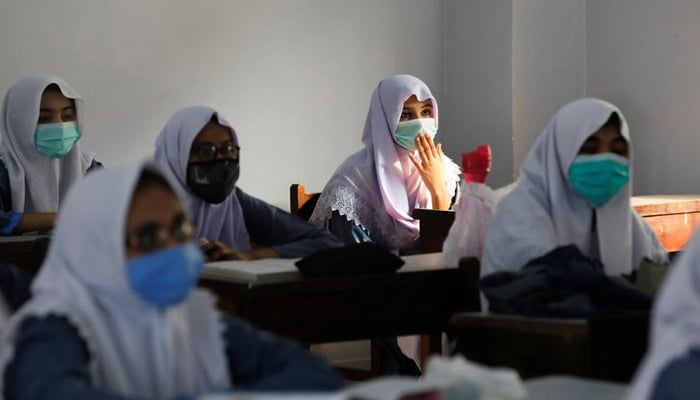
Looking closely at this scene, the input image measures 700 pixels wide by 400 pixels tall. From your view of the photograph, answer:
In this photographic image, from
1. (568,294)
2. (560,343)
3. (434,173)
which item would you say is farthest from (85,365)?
(434,173)

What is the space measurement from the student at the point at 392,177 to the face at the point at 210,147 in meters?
1.11

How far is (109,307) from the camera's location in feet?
6.93

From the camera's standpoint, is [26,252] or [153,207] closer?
[153,207]

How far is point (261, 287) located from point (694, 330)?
1.52 meters

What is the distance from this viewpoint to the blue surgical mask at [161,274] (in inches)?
80.9

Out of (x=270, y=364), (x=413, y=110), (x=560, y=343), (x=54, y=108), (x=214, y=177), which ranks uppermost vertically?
(x=54, y=108)

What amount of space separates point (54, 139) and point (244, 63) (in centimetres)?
146

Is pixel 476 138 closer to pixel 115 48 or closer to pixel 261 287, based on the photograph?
pixel 115 48

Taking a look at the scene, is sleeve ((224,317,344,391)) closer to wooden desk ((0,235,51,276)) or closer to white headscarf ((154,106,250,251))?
wooden desk ((0,235,51,276))

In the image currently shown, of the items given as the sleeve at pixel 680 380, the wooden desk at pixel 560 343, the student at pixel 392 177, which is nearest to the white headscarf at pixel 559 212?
the wooden desk at pixel 560 343

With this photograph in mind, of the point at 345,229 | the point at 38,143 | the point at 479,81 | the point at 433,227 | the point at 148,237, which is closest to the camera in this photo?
the point at 148,237

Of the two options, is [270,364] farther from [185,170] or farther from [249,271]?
[185,170]

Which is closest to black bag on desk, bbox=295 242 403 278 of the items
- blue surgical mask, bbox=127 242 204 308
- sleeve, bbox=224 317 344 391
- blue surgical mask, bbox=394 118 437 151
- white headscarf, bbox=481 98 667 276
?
white headscarf, bbox=481 98 667 276

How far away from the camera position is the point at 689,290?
1.96 metres
